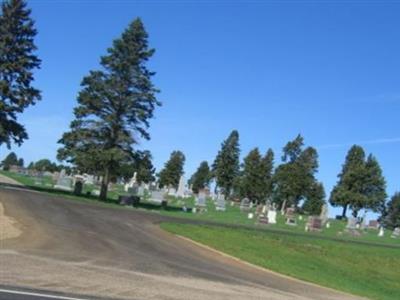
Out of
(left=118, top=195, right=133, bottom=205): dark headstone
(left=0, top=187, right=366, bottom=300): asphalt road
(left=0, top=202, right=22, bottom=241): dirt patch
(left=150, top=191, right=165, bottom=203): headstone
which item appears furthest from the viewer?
(left=150, top=191, right=165, bottom=203): headstone

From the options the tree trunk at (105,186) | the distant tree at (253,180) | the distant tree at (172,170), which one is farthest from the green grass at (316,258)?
the distant tree at (172,170)

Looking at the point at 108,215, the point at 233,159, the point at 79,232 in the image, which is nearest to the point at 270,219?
the point at 108,215

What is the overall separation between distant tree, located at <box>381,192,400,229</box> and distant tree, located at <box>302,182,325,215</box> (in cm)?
1166

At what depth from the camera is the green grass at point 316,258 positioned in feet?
77.0

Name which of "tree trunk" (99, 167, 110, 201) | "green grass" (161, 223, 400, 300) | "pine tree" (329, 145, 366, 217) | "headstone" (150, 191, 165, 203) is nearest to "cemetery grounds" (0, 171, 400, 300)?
"green grass" (161, 223, 400, 300)

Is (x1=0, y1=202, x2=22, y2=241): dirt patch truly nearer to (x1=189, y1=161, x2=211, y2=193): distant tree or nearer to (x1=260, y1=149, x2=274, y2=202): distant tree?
(x1=260, y1=149, x2=274, y2=202): distant tree

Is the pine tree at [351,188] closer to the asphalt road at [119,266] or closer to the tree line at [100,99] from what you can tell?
the tree line at [100,99]

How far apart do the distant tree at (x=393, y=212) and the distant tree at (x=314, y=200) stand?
1166 cm

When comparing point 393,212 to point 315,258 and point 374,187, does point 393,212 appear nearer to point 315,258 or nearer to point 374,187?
point 374,187

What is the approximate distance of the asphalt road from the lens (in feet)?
42.2

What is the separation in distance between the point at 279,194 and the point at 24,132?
52303mm

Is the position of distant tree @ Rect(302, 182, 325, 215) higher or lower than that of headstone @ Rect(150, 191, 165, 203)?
higher

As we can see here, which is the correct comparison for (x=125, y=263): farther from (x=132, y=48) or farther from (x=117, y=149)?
(x=132, y=48)

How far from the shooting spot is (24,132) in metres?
48.8
